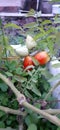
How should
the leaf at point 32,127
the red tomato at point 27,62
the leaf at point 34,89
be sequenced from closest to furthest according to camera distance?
the leaf at point 32,127 < the leaf at point 34,89 < the red tomato at point 27,62

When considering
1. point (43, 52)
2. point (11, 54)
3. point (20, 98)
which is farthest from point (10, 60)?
point (20, 98)

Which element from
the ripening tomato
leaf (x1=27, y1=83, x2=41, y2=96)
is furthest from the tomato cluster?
leaf (x1=27, y1=83, x2=41, y2=96)

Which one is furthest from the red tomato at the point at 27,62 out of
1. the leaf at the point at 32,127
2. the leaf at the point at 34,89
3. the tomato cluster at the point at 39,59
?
the leaf at the point at 32,127

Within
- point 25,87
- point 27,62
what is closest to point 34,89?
point 25,87

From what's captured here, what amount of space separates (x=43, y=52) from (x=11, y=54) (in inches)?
4.5

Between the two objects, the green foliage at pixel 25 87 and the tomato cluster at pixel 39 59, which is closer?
the green foliage at pixel 25 87

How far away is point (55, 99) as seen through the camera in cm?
86

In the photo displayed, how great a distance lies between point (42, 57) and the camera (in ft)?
3.07

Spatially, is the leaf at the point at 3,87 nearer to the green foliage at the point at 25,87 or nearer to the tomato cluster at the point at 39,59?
the green foliage at the point at 25,87

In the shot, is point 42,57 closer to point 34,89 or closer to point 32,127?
point 34,89

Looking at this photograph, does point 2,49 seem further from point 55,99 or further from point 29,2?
point 29,2

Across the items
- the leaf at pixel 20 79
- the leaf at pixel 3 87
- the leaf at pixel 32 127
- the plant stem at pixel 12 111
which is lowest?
the leaf at pixel 32 127

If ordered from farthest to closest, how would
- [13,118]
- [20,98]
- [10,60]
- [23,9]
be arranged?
[23,9] → [10,60] → [13,118] → [20,98]

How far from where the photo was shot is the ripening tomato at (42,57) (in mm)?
938
